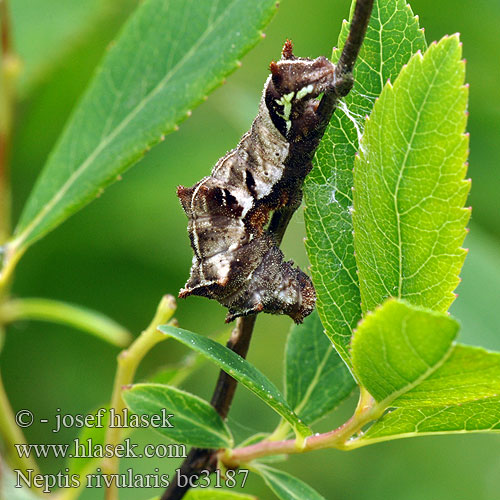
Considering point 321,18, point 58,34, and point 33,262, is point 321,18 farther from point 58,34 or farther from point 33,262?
point 33,262

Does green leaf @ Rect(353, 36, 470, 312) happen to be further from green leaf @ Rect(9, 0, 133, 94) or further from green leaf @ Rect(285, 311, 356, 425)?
green leaf @ Rect(9, 0, 133, 94)

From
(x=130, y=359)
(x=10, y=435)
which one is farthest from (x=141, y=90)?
(x=10, y=435)

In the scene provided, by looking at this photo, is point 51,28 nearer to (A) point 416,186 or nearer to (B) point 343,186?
(B) point 343,186

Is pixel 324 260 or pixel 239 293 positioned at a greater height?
pixel 324 260

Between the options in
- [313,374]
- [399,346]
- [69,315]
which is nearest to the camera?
[399,346]

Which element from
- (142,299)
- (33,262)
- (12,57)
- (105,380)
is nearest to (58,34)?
(12,57)

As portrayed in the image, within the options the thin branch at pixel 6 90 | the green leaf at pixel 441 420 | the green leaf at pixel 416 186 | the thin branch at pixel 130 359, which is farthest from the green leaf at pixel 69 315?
the green leaf at pixel 416 186
